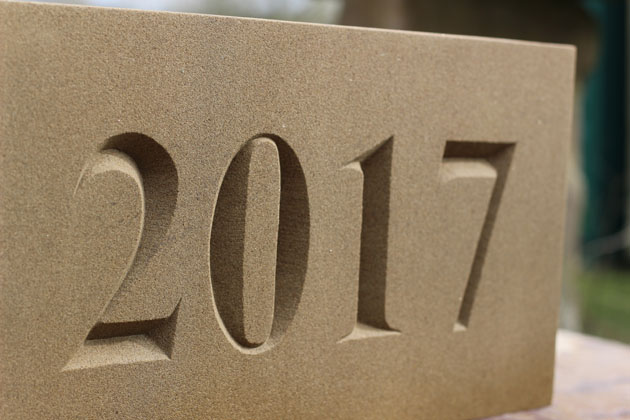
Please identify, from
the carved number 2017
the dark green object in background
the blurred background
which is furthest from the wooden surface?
the dark green object in background

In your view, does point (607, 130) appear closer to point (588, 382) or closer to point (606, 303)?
point (606, 303)

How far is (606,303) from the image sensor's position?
358 centimetres

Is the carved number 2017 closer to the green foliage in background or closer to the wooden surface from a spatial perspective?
the wooden surface

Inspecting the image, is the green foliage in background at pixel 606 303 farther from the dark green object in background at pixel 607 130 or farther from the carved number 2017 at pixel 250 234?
the carved number 2017 at pixel 250 234

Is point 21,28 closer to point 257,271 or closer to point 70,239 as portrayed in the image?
point 70,239

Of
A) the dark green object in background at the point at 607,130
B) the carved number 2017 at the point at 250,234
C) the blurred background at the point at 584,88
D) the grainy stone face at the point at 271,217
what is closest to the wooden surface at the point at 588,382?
the grainy stone face at the point at 271,217

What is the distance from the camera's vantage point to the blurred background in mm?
2174

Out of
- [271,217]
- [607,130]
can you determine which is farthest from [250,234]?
[607,130]

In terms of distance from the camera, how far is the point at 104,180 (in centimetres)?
85

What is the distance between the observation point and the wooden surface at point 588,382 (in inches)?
46.8

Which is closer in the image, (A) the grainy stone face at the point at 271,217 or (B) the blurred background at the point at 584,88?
(A) the grainy stone face at the point at 271,217

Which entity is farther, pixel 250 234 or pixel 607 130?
pixel 607 130

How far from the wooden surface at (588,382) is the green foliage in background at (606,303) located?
163 cm

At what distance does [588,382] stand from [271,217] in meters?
0.72
